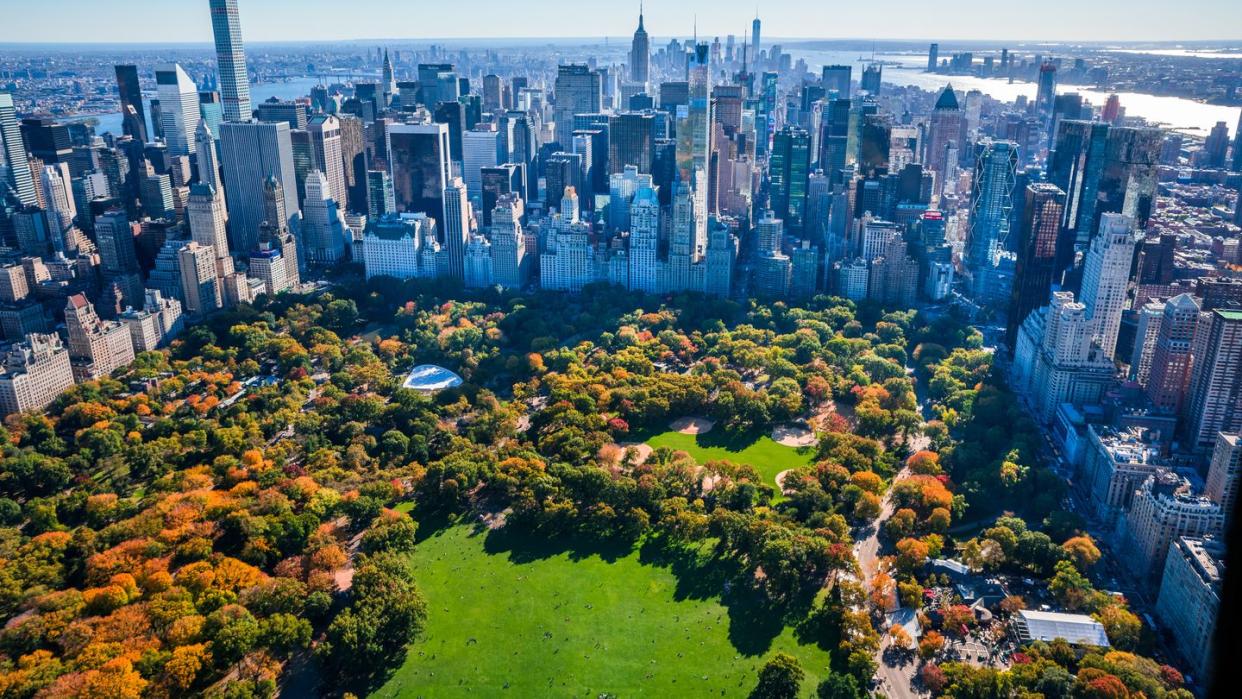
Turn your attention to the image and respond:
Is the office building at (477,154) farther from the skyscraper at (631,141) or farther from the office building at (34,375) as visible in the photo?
the office building at (34,375)

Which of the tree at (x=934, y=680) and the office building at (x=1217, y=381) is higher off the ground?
the office building at (x=1217, y=381)

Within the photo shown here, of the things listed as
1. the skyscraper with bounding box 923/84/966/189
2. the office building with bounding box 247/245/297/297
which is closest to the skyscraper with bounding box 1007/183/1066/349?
the skyscraper with bounding box 923/84/966/189

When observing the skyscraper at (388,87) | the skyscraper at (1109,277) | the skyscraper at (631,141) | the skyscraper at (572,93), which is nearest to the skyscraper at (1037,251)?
the skyscraper at (1109,277)

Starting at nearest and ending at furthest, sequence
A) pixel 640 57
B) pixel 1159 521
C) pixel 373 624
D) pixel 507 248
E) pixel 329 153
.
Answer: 1. pixel 373 624
2. pixel 1159 521
3. pixel 507 248
4. pixel 329 153
5. pixel 640 57

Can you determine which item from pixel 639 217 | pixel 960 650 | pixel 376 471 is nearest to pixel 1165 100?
pixel 639 217

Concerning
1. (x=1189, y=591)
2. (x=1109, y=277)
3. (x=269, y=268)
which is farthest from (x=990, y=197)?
(x=269, y=268)

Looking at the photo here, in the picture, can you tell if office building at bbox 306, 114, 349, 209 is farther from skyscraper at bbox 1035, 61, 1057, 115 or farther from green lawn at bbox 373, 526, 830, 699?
skyscraper at bbox 1035, 61, 1057, 115

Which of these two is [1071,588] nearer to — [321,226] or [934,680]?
[934,680]
